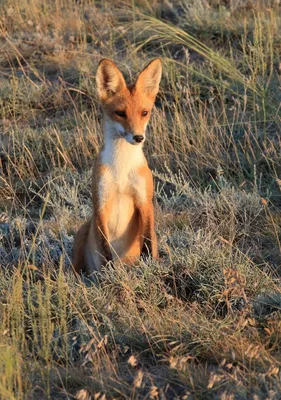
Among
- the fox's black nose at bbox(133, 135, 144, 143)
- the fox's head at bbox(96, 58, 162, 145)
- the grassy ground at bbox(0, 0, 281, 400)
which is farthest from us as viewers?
the fox's head at bbox(96, 58, 162, 145)

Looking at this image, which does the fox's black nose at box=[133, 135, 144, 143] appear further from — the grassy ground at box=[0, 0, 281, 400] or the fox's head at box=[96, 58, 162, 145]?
the grassy ground at box=[0, 0, 281, 400]

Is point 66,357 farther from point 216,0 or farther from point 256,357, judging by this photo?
Result: point 216,0

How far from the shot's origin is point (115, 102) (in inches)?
238

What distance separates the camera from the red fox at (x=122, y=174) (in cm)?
589

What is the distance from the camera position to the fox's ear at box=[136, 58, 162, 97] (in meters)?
6.11

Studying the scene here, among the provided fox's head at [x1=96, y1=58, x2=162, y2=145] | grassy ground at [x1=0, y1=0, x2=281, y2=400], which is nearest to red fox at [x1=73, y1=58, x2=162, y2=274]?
fox's head at [x1=96, y1=58, x2=162, y2=145]

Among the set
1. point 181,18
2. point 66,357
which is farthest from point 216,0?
point 66,357

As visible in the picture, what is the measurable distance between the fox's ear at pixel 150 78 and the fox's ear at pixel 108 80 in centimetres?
16

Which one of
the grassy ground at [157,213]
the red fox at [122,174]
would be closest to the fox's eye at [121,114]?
the red fox at [122,174]

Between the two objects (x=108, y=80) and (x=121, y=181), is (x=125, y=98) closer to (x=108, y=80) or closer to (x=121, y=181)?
(x=108, y=80)

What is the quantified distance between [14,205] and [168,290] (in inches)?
109

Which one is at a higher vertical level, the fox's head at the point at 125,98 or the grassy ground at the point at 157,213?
the fox's head at the point at 125,98

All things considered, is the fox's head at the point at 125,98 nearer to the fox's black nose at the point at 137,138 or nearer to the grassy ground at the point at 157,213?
the fox's black nose at the point at 137,138

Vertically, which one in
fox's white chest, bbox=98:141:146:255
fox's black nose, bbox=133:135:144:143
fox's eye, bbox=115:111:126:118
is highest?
fox's eye, bbox=115:111:126:118
